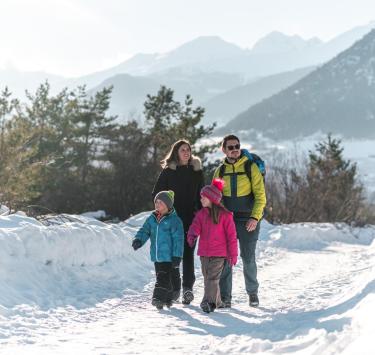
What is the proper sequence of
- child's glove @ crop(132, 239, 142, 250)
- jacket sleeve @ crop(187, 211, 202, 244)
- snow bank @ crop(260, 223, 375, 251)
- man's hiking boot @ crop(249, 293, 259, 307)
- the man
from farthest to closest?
snow bank @ crop(260, 223, 375, 251) → man's hiking boot @ crop(249, 293, 259, 307) → the man → jacket sleeve @ crop(187, 211, 202, 244) → child's glove @ crop(132, 239, 142, 250)

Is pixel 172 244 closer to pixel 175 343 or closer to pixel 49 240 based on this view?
pixel 175 343

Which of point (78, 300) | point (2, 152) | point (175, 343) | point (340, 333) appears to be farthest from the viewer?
point (2, 152)

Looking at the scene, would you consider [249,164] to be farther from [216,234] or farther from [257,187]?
[216,234]

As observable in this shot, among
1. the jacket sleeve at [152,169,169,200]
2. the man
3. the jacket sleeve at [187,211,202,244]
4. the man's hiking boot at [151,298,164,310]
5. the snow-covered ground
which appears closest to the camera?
the snow-covered ground

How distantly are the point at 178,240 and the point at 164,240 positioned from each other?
0.17 m

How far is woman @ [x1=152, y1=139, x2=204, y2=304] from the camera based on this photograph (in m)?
6.53

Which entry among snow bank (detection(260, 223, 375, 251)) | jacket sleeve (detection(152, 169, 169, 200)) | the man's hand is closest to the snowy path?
the man's hand

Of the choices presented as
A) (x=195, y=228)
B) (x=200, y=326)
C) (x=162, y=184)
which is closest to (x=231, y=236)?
(x=195, y=228)

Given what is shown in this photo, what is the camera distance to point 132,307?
638 cm

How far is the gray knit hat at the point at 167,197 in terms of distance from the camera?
612 cm

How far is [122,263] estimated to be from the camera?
874 cm

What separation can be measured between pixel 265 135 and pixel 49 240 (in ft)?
641

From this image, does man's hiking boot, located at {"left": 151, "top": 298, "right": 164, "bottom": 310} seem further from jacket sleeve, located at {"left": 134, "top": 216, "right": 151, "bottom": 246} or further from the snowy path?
jacket sleeve, located at {"left": 134, "top": 216, "right": 151, "bottom": 246}

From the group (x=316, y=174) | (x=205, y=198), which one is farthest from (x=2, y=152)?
(x=316, y=174)
